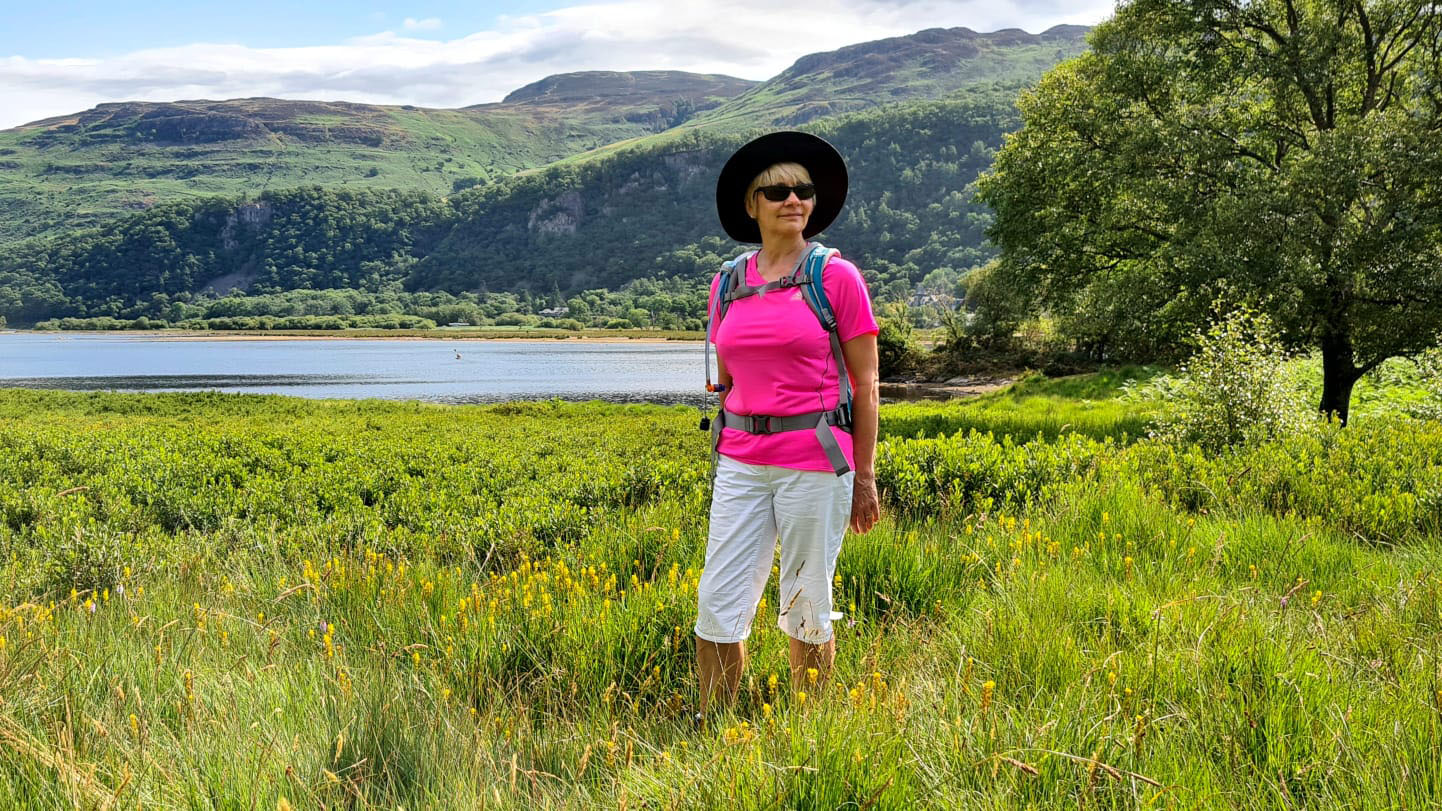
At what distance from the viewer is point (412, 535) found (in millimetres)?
6004

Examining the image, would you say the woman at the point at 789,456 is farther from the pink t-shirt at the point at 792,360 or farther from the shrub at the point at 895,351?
the shrub at the point at 895,351

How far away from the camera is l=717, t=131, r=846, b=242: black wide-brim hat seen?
311cm

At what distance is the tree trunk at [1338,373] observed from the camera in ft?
44.0

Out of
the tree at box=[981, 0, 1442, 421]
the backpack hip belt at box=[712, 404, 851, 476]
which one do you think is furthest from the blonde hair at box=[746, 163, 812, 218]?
the tree at box=[981, 0, 1442, 421]

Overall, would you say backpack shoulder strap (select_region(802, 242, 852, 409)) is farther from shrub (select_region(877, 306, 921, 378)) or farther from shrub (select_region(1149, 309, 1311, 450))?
shrub (select_region(877, 306, 921, 378))

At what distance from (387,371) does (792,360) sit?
75.7 m

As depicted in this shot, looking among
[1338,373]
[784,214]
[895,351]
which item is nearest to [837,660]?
[784,214]

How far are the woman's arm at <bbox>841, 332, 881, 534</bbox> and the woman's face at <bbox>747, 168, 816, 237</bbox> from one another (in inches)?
19.1

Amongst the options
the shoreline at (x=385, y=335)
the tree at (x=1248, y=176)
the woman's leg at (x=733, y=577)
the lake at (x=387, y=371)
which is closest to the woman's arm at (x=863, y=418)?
the woman's leg at (x=733, y=577)

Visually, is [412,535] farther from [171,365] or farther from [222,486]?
[171,365]

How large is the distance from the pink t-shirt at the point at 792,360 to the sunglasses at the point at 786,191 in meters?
0.32

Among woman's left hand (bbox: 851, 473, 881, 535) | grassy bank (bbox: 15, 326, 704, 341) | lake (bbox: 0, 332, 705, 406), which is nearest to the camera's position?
woman's left hand (bbox: 851, 473, 881, 535)

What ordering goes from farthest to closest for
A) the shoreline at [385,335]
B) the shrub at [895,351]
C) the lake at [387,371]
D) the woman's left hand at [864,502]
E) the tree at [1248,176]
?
the shoreline at [385,335], the lake at [387,371], the shrub at [895,351], the tree at [1248,176], the woman's left hand at [864,502]

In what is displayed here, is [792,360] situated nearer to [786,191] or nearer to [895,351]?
[786,191]
